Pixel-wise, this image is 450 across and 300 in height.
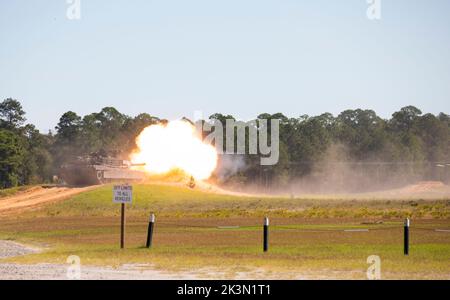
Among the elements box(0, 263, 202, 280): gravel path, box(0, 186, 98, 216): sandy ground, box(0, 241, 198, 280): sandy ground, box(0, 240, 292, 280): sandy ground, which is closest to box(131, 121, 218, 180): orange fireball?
box(0, 186, 98, 216): sandy ground

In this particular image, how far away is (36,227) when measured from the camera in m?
56.8

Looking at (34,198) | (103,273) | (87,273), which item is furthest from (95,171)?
(87,273)

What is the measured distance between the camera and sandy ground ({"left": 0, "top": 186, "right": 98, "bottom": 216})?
276 feet

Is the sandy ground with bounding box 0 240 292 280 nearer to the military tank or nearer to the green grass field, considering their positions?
the green grass field

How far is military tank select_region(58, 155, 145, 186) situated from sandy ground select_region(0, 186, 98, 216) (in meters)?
2.00

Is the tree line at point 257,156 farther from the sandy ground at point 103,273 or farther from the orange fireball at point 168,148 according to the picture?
the sandy ground at point 103,273

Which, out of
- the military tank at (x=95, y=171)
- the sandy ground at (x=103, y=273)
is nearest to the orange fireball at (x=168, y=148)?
the military tank at (x=95, y=171)

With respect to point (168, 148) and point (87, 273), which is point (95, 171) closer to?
point (168, 148)

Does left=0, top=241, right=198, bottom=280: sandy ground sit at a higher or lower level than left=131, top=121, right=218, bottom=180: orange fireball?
lower

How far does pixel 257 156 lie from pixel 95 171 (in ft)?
198

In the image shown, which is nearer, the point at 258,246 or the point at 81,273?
the point at 81,273

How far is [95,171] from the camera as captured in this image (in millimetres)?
94875

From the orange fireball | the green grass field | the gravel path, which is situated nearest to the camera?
the gravel path
